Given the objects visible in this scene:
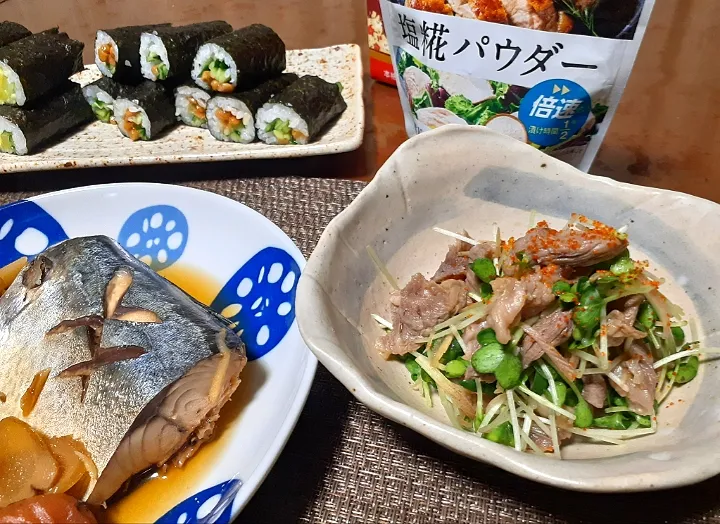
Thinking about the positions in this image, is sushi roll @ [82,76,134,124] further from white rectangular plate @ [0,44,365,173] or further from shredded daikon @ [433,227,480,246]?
shredded daikon @ [433,227,480,246]

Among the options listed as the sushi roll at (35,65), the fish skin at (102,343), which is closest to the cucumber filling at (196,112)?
the sushi roll at (35,65)

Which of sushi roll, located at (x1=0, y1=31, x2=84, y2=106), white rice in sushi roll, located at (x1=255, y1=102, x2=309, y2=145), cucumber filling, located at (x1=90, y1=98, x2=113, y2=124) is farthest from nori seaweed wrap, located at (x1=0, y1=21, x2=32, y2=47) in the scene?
white rice in sushi roll, located at (x1=255, y1=102, x2=309, y2=145)

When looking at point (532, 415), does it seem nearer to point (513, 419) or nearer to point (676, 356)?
point (513, 419)

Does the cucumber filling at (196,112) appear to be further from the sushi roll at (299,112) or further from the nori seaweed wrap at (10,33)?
the nori seaweed wrap at (10,33)

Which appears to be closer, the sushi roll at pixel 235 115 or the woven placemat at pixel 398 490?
the woven placemat at pixel 398 490

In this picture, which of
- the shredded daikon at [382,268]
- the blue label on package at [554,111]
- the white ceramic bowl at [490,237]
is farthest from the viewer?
the blue label on package at [554,111]

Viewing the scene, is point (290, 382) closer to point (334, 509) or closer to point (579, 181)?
point (334, 509)
